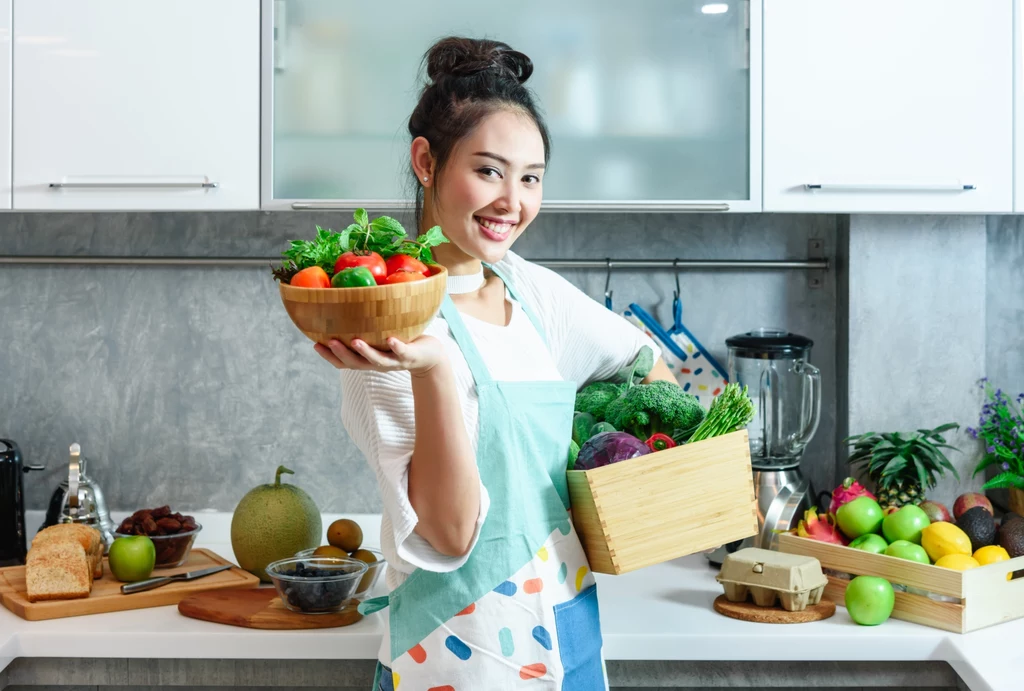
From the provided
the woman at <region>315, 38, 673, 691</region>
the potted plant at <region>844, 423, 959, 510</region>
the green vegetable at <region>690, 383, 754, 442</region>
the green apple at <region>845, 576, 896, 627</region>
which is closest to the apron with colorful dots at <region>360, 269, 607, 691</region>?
the woman at <region>315, 38, 673, 691</region>

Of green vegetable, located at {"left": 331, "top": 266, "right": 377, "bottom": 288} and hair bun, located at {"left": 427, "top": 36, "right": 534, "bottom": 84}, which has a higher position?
hair bun, located at {"left": 427, "top": 36, "right": 534, "bottom": 84}

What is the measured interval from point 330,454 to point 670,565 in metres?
0.78

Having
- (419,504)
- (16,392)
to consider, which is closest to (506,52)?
(419,504)

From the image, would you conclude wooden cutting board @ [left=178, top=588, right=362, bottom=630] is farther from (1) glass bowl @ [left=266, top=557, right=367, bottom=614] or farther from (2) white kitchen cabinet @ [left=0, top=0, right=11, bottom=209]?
(2) white kitchen cabinet @ [left=0, top=0, right=11, bottom=209]

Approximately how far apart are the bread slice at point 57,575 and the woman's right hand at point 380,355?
37.2 inches

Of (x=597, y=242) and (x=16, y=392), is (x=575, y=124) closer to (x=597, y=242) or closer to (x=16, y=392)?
(x=597, y=242)

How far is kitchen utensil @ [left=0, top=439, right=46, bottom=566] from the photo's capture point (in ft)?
6.07

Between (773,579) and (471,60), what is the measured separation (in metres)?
0.91

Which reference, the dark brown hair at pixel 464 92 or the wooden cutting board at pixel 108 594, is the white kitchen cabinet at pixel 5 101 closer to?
the wooden cutting board at pixel 108 594

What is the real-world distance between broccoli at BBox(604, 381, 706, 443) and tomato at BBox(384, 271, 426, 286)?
19.4 inches

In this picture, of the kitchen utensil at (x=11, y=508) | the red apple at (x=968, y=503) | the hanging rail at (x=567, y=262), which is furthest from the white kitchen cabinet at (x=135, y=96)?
the red apple at (x=968, y=503)

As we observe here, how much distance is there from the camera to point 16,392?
2.14m

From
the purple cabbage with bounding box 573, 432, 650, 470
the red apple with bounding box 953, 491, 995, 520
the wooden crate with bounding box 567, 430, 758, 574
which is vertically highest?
the purple cabbage with bounding box 573, 432, 650, 470

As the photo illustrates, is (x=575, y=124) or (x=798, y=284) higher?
(x=575, y=124)
